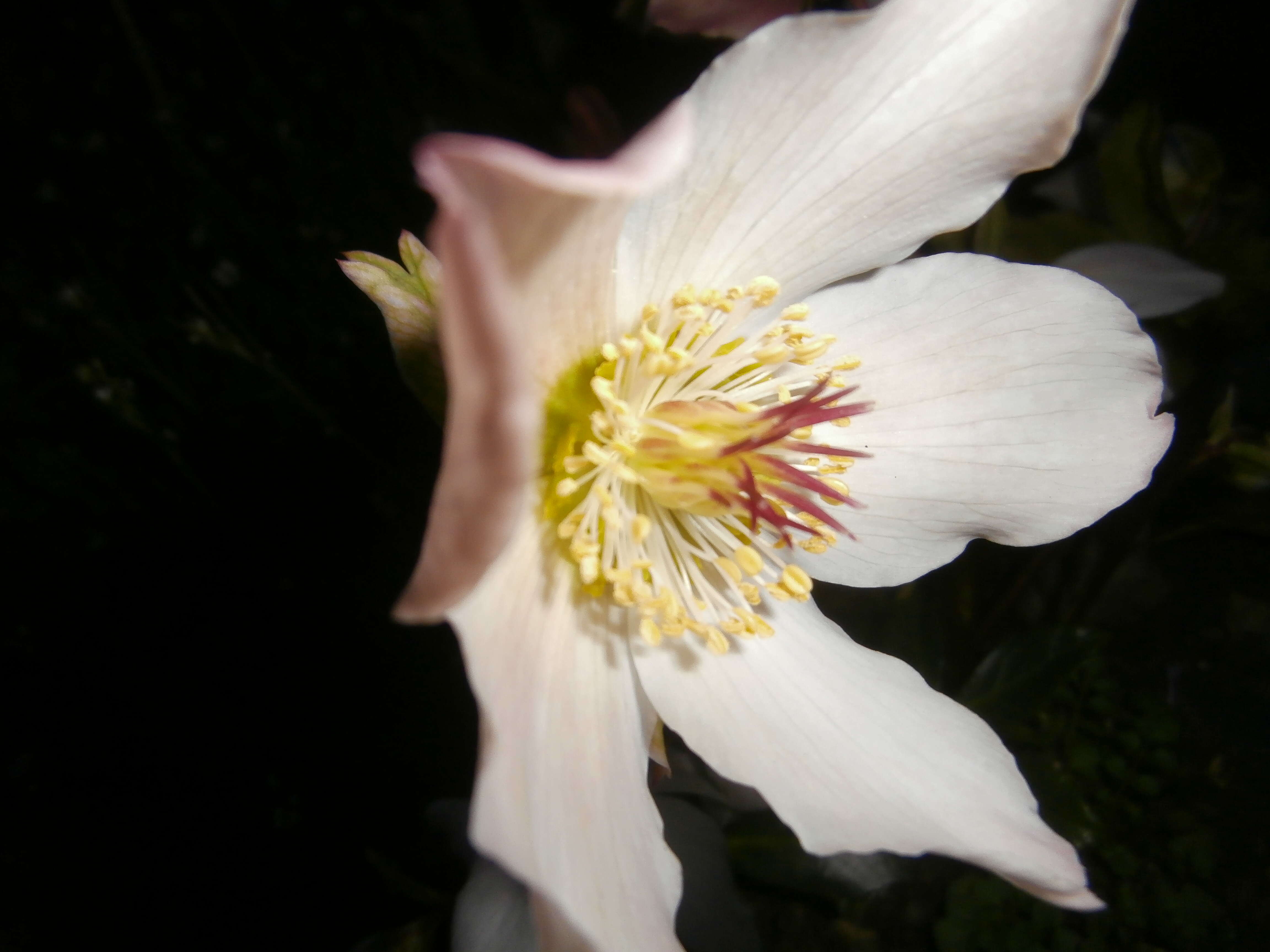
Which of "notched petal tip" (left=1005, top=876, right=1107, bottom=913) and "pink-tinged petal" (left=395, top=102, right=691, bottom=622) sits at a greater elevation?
"pink-tinged petal" (left=395, top=102, right=691, bottom=622)

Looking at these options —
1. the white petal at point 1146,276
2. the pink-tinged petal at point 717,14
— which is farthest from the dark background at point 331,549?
the pink-tinged petal at point 717,14

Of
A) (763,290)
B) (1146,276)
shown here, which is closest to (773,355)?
(763,290)

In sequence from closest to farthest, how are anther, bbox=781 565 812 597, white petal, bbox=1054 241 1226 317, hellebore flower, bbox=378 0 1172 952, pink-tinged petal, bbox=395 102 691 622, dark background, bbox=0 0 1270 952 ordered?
pink-tinged petal, bbox=395 102 691 622
hellebore flower, bbox=378 0 1172 952
anther, bbox=781 565 812 597
white petal, bbox=1054 241 1226 317
dark background, bbox=0 0 1270 952

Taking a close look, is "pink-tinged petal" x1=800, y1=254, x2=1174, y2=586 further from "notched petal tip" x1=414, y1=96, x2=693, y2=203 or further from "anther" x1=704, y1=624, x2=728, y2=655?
"notched petal tip" x1=414, y1=96, x2=693, y2=203

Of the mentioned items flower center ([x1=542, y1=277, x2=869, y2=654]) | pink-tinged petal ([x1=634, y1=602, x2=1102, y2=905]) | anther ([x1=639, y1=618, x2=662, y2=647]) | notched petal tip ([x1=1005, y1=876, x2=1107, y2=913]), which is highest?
flower center ([x1=542, y1=277, x2=869, y2=654])

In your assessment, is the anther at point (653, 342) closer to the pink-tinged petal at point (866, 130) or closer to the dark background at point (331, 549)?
the pink-tinged petal at point (866, 130)

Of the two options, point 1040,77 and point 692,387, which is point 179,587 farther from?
point 1040,77

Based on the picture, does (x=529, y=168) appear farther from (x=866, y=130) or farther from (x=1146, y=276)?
(x=1146, y=276)

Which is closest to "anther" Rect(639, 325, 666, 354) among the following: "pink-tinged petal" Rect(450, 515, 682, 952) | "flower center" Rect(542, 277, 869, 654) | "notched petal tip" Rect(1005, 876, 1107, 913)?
"flower center" Rect(542, 277, 869, 654)
